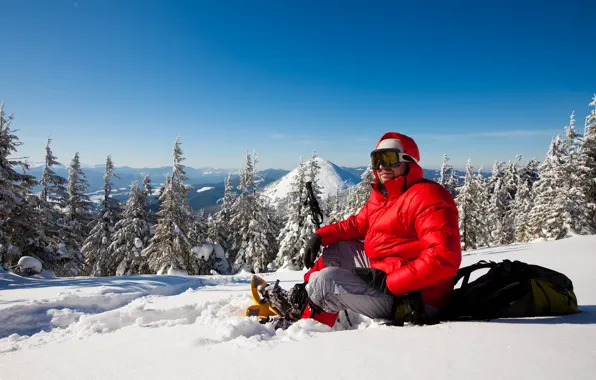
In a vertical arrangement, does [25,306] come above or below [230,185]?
below

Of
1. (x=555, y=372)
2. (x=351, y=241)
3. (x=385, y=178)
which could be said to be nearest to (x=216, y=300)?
(x=351, y=241)

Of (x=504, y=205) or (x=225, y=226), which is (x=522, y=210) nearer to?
(x=504, y=205)

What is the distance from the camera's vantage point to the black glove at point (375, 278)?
2688mm

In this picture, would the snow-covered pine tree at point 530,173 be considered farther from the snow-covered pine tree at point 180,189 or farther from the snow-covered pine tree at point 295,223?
the snow-covered pine tree at point 180,189

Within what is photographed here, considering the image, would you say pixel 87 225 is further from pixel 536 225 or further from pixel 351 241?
pixel 536 225

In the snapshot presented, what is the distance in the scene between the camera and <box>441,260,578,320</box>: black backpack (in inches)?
99.1

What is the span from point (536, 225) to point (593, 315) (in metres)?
26.7

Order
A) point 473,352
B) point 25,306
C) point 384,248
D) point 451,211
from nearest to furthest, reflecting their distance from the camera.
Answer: point 473,352, point 451,211, point 384,248, point 25,306

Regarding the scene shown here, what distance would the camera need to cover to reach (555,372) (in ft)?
5.39

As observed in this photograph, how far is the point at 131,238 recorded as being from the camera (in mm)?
24188

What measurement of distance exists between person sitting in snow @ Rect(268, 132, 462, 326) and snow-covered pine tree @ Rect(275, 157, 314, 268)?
19.4 m

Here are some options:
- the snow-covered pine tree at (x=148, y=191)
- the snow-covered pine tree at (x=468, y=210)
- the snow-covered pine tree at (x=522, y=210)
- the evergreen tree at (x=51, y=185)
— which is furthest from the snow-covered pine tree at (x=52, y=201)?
the snow-covered pine tree at (x=522, y=210)

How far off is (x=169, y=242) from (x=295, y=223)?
31.5 ft

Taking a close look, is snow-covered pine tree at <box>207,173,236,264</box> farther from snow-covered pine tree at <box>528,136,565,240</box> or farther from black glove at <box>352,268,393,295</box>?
black glove at <box>352,268,393,295</box>
